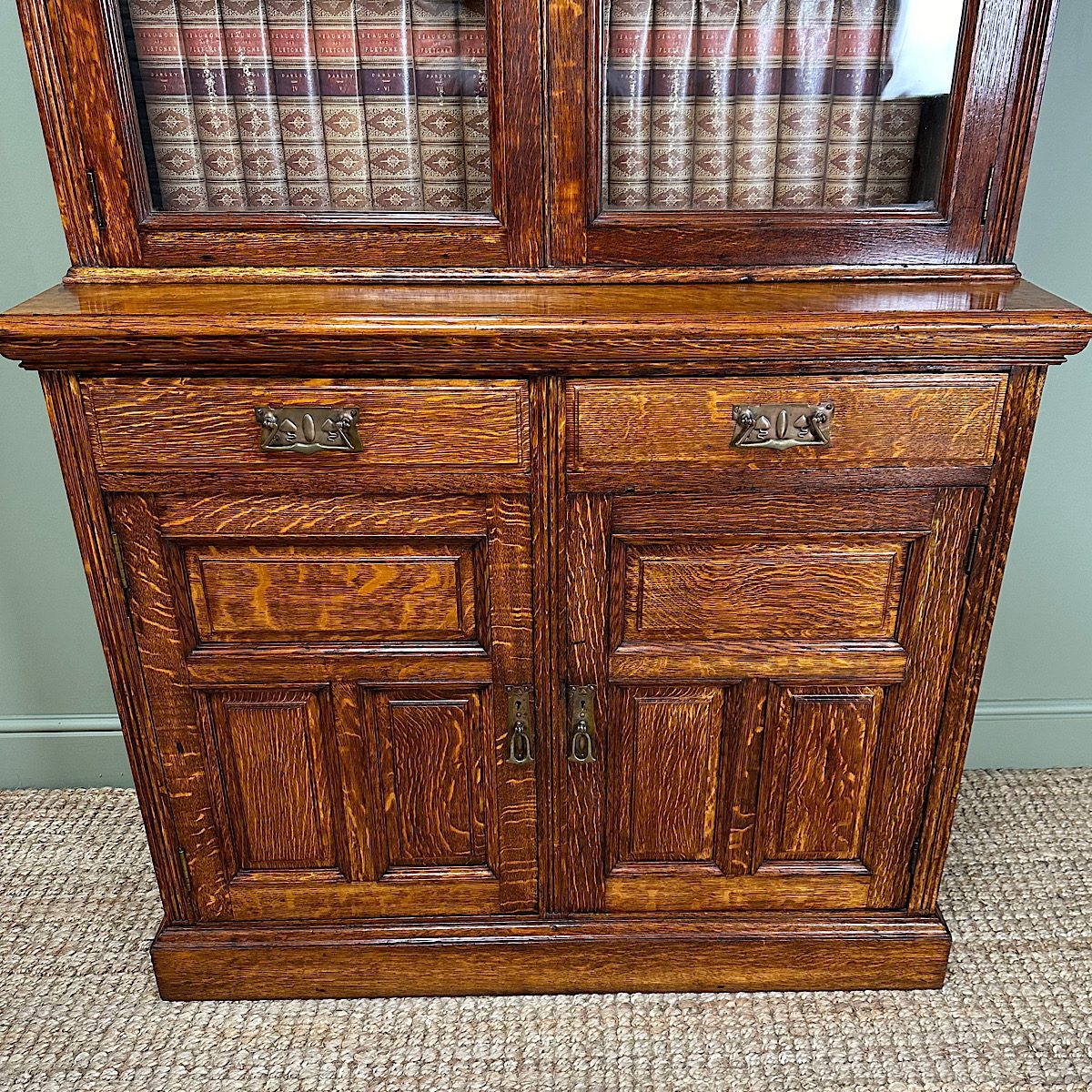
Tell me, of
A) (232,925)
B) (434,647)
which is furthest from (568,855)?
(232,925)

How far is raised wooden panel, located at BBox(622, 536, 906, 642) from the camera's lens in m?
1.17

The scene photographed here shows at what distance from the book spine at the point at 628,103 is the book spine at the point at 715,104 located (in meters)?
0.06

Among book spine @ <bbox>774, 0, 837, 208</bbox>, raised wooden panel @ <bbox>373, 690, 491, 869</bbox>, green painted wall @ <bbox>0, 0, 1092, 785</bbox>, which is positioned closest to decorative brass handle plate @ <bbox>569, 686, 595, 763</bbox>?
raised wooden panel @ <bbox>373, 690, 491, 869</bbox>

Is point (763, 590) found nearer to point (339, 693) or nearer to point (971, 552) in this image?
point (971, 552)

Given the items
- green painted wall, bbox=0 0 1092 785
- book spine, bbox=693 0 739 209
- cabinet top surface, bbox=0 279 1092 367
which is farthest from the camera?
green painted wall, bbox=0 0 1092 785

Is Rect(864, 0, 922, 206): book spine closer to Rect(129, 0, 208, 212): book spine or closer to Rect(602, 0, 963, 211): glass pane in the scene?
Rect(602, 0, 963, 211): glass pane

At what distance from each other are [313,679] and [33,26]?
75 cm

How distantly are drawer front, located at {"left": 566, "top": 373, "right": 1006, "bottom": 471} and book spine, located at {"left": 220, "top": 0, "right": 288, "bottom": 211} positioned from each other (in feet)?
1.43

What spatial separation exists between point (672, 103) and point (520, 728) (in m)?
0.73

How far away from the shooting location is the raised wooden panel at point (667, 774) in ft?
4.09

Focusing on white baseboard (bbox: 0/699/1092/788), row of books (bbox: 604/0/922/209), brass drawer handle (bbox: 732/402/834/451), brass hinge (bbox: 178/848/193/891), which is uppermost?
row of books (bbox: 604/0/922/209)

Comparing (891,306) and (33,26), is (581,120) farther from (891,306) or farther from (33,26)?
(33,26)

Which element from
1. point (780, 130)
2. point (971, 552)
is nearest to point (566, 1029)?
point (971, 552)

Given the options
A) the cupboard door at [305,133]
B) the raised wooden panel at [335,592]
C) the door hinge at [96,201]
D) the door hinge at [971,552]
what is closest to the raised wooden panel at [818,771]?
the door hinge at [971,552]
